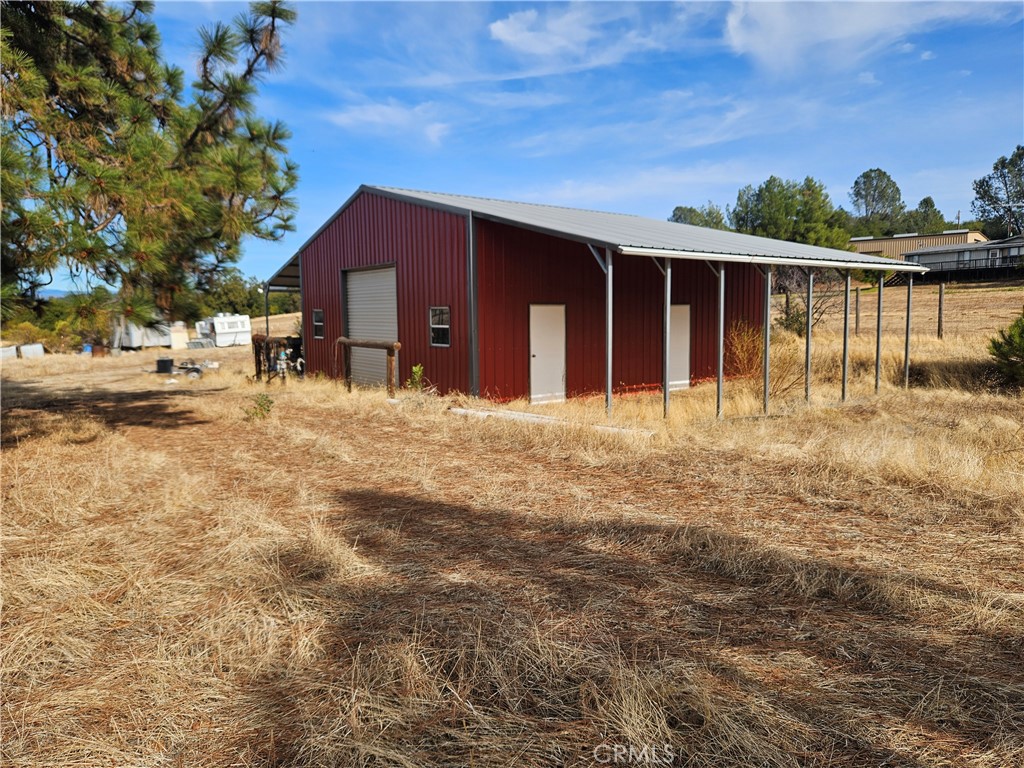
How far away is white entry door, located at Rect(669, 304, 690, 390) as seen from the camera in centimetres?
1616

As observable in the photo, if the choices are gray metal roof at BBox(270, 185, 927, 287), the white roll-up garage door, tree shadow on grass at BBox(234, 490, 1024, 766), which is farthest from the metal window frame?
tree shadow on grass at BBox(234, 490, 1024, 766)

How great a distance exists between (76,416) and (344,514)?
28.5 ft

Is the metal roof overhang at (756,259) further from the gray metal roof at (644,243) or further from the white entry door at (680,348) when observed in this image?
the white entry door at (680,348)

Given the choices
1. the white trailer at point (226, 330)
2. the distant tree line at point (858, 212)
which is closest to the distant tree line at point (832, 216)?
the distant tree line at point (858, 212)

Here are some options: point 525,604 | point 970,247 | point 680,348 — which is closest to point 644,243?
point 680,348

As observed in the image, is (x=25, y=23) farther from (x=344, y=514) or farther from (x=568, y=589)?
(x=568, y=589)

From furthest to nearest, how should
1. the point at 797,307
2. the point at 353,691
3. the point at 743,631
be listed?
1. the point at 797,307
2. the point at 743,631
3. the point at 353,691

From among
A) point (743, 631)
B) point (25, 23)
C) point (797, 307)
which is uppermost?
point (25, 23)

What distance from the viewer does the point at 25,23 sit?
8250 millimetres

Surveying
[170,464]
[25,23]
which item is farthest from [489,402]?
[25,23]

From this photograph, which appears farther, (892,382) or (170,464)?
(892,382)

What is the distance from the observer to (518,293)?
1327 centimetres

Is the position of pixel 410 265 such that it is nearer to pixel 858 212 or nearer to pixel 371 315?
pixel 371 315

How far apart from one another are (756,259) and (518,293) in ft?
14.6
